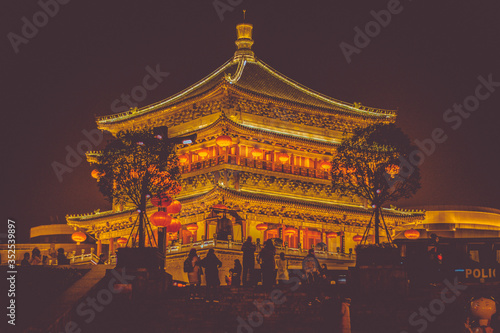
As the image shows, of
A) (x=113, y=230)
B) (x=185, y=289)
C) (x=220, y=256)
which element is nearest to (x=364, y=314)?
(x=185, y=289)

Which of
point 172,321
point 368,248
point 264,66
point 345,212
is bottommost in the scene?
point 172,321

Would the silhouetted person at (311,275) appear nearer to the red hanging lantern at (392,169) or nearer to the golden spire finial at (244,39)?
the red hanging lantern at (392,169)

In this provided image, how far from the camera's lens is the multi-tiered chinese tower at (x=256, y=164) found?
1294 inches

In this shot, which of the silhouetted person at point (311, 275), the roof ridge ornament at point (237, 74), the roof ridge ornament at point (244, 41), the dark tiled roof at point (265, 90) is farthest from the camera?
the roof ridge ornament at point (244, 41)

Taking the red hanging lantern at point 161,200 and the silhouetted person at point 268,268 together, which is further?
the red hanging lantern at point 161,200

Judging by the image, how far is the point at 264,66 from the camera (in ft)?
129

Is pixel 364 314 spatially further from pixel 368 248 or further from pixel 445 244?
pixel 445 244

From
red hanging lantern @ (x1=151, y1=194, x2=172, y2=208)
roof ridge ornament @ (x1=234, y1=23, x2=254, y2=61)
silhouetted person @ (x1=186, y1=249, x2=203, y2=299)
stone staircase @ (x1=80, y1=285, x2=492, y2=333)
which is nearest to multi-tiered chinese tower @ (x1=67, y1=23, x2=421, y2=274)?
roof ridge ornament @ (x1=234, y1=23, x2=254, y2=61)

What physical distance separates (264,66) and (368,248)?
896 inches

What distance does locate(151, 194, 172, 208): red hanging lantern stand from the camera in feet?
74.6

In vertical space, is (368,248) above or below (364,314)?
above

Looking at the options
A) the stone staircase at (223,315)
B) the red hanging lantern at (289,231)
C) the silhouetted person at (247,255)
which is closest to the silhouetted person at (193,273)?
the stone staircase at (223,315)

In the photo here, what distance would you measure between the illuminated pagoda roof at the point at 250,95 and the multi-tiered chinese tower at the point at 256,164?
6cm

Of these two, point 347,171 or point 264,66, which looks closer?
point 347,171
